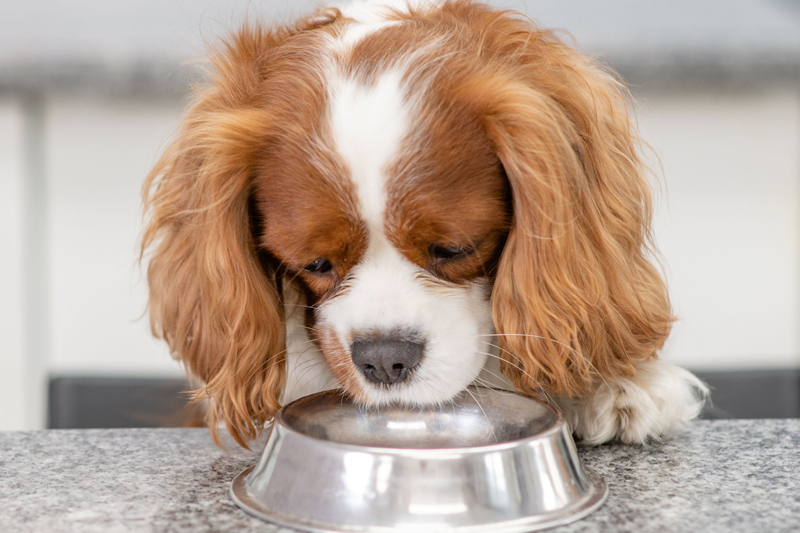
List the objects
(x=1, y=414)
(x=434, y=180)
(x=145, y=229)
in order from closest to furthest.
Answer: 1. (x=434, y=180)
2. (x=145, y=229)
3. (x=1, y=414)

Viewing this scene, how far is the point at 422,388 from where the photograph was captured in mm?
1294

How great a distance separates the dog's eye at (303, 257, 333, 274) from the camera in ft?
4.55

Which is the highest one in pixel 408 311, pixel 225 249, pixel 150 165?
pixel 150 165

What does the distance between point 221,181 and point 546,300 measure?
0.59m

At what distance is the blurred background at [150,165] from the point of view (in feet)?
11.9

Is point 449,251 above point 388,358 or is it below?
above

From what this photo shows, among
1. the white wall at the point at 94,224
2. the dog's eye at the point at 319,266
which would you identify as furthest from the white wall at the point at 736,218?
the dog's eye at the point at 319,266

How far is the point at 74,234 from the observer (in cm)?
384

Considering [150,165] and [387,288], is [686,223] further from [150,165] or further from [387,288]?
[387,288]

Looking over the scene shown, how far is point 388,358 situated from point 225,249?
0.36 m

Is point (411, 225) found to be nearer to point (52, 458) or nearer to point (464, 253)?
point (464, 253)

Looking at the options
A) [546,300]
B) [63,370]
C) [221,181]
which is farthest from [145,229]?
[63,370]

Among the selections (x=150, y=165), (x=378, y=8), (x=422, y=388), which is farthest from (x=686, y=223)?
(x=422, y=388)

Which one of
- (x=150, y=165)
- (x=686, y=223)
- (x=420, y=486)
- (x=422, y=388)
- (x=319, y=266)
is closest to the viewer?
(x=420, y=486)
